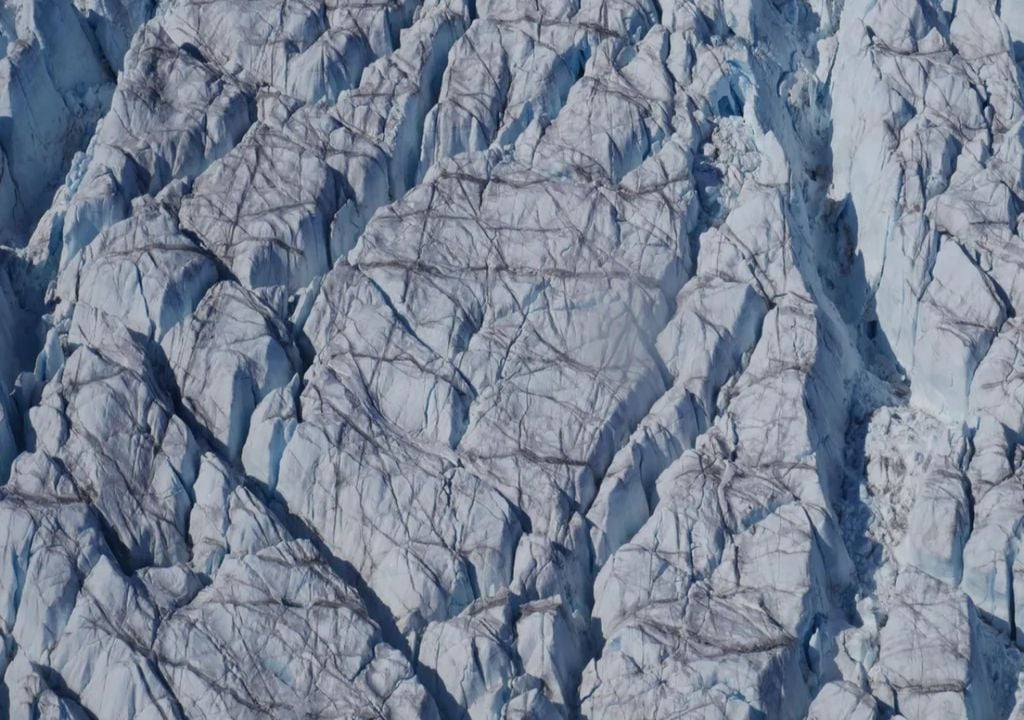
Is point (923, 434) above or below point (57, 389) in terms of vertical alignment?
below

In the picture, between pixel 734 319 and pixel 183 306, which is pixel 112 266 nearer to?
pixel 183 306

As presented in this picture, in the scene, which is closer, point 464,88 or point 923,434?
point 923,434

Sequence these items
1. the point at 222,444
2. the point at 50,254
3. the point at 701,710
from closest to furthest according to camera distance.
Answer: the point at 701,710, the point at 222,444, the point at 50,254

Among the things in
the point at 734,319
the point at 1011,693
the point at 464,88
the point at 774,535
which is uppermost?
the point at 464,88

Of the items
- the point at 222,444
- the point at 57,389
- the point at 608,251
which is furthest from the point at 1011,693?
the point at 57,389

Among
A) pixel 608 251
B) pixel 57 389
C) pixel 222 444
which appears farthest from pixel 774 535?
pixel 57 389

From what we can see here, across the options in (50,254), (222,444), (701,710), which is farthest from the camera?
(50,254)
